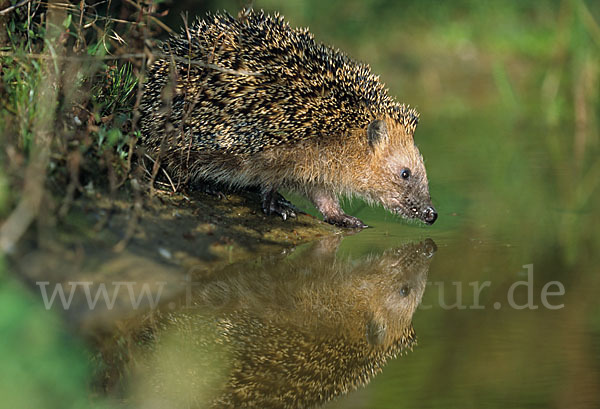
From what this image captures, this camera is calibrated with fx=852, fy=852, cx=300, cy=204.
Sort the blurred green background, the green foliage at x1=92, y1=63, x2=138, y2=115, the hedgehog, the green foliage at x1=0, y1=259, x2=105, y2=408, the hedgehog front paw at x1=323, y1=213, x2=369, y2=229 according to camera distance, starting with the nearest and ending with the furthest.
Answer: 1. the green foliage at x1=0, y1=259, x2=105, y2=408
2. the blurred green background
3. the green foliage at x1=92, y1=63, x2=138, y2=115
4. the hedgehog
5. the hedgehog front paw at x1=323, y1=213, x2=369, y2=229

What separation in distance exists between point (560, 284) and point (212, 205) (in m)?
3.01

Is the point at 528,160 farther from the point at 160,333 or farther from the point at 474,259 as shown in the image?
the point at 160,333

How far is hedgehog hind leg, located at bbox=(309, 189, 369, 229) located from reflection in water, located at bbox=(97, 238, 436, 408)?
3.79 feet

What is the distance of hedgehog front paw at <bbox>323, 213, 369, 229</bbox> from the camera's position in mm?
7957

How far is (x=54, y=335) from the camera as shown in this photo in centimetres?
471

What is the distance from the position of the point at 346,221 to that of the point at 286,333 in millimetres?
2923

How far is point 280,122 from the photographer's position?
7.45 m

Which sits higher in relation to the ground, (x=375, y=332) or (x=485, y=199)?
(x=485, y=199)

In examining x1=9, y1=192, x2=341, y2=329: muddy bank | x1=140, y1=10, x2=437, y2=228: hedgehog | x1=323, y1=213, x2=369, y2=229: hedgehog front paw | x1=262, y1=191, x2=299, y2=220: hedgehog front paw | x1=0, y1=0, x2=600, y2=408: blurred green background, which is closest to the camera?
x1=0, y1=0, x2=600, y2=408: blurred green background

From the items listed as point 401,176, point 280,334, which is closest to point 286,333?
point 280,334

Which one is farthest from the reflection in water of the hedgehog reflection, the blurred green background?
the blurred green background

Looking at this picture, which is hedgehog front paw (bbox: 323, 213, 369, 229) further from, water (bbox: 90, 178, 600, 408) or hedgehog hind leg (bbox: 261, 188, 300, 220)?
water (bbox: 90, 178, 600, 408)

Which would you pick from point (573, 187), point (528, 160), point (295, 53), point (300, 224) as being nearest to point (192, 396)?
point (300, 224)

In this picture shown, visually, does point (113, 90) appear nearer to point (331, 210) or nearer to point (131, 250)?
point (131, 250)
